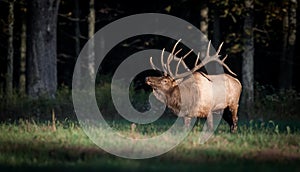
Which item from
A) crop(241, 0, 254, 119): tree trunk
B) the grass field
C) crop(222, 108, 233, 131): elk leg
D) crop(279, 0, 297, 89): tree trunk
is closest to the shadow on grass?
the grass field

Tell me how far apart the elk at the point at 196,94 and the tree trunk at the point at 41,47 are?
8.21 meters

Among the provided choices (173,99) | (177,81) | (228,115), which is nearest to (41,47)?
(177,81)

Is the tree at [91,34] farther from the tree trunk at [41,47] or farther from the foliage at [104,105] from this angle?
the tree trunk at [41,47]

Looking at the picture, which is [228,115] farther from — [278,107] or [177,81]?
[278,107]

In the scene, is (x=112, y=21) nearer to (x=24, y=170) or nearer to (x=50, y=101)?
(x=50, y=101)

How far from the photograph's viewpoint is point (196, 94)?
54.0ft

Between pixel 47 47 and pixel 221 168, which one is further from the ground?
pixel 47 47

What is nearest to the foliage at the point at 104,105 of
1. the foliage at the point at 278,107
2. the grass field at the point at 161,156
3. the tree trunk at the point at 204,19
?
the foliage at the point at 278,107

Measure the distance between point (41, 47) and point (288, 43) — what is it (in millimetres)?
9391

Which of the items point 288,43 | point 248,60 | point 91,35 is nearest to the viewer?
point 248,60

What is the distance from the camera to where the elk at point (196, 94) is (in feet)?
53.7

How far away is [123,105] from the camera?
25.0 meters

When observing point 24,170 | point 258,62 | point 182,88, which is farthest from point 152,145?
point 258,62

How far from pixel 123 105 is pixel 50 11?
3949 millimetres
